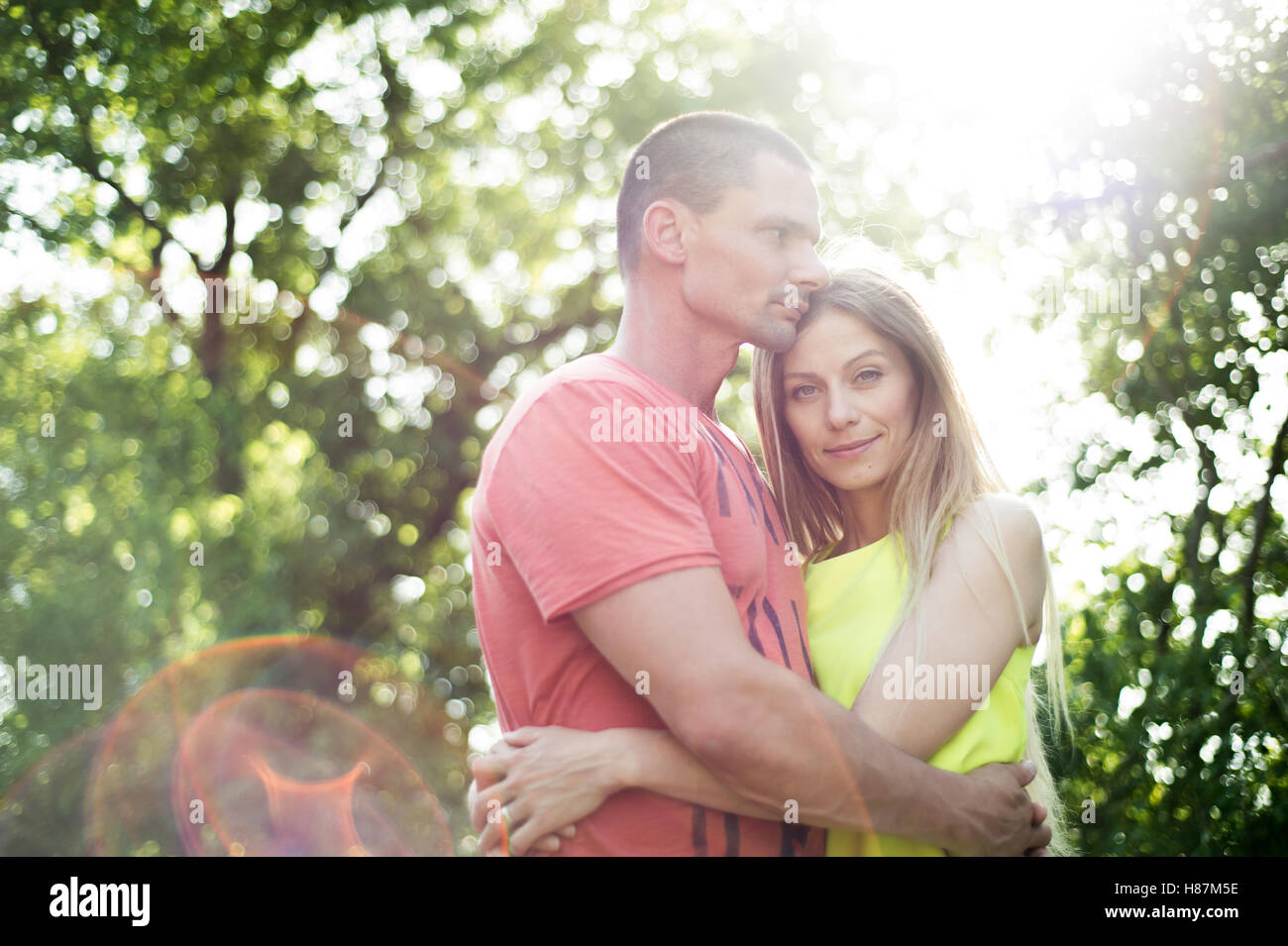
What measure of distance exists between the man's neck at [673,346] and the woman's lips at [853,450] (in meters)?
0.34

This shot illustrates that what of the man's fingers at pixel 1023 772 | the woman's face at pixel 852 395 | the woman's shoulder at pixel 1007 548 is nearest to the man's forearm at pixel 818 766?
the man's fingers at pixel 1023 772

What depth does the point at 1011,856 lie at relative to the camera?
87.4 inches

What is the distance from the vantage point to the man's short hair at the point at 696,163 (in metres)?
2.50

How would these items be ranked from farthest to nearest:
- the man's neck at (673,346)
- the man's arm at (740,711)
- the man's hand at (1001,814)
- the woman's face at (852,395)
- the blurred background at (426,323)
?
the blurred background at (426,323) → the woman's face at (852,395) → the man's neck at (673,346) → the man's hand at (1001,814) → the man's arm at (740,711)

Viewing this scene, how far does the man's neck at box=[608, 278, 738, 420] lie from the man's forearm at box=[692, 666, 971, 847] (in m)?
0.83

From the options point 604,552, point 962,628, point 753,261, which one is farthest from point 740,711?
point 753,261

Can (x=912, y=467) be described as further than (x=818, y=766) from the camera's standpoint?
Yes

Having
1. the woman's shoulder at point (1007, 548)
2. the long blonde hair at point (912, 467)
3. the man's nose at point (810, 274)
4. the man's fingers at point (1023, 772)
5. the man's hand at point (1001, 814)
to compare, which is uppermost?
the man's nose at point (810, 274)

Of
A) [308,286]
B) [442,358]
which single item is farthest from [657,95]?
[308,286]

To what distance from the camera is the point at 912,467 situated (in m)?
2.57

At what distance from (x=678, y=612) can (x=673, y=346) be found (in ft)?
2.70

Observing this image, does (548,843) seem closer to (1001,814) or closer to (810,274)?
(1001,814)

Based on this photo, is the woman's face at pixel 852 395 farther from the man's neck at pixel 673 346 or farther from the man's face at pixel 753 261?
the man's neck at pixel 673 346

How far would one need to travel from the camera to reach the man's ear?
8.20 feet
